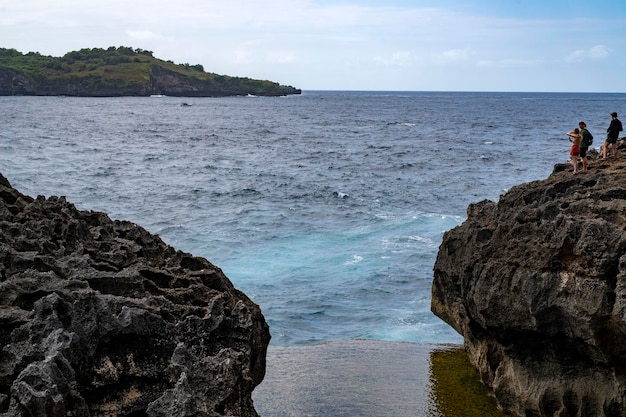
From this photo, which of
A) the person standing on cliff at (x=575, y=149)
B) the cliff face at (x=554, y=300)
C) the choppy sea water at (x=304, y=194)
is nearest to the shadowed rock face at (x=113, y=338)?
the cliff face at (x=554, y=300)

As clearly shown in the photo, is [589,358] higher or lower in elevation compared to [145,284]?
lower

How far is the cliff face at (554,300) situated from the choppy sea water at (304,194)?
5.67 m

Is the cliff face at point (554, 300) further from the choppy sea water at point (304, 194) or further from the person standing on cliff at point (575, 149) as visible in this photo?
the choppy sea water at point (304, 194)

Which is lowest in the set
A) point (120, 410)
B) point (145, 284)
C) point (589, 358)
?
point (589, 358)

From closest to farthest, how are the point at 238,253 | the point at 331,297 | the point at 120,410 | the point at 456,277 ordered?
1. the point at 120,410
2. the point at 456,277
3. the point at 331,297
4. the point at 238,253

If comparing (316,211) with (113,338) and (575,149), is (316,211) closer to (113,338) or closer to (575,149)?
(575,149)

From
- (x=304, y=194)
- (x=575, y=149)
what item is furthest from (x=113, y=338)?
(x=304, y=194)

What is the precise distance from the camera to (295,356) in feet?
66.8

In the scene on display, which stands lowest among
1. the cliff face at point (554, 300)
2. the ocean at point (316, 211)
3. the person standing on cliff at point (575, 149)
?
the ocean at point (316, 211)

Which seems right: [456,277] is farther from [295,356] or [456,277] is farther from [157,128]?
[157,128]

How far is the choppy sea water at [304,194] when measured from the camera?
26297 mm

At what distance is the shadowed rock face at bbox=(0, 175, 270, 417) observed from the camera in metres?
8.73

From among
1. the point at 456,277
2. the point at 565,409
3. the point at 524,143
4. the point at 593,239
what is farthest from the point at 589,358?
the point at 524,143

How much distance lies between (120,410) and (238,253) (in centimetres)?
2293
